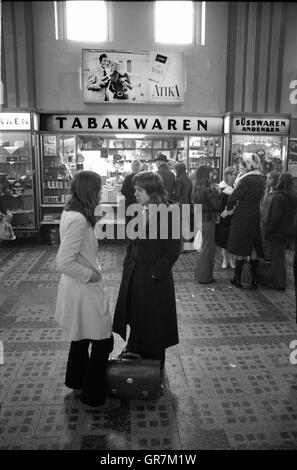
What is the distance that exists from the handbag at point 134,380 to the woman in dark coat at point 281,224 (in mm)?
3287

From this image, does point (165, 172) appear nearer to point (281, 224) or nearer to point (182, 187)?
point (182, 187)

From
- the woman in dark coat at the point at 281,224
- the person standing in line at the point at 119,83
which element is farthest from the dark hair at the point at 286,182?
the person standing in line at the point at 119,83

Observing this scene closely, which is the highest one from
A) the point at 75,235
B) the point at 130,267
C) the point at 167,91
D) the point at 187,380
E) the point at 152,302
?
the point at 167,91

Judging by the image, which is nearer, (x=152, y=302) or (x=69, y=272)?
(x=69, y=272)

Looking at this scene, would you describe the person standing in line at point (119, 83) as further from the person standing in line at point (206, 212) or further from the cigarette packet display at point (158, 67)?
the person standing in line at point (206, 212)

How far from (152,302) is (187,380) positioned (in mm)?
869

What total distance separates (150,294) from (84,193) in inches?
37.6

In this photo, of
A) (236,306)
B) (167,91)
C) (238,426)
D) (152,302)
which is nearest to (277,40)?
(167,91)

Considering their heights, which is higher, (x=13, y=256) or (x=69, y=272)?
(x=69, y=272)

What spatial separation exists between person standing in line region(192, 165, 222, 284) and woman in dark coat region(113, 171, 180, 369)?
2.64 metres

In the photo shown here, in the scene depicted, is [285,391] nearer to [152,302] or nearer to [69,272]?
[152,302]

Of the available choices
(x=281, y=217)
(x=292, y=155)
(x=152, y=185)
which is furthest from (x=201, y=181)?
(x=292, y=155)

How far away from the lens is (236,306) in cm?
512

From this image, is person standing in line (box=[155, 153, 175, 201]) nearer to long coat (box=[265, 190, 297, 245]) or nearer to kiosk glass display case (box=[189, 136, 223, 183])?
kiosk glass display case (box=[189, 136, 223, 183])
